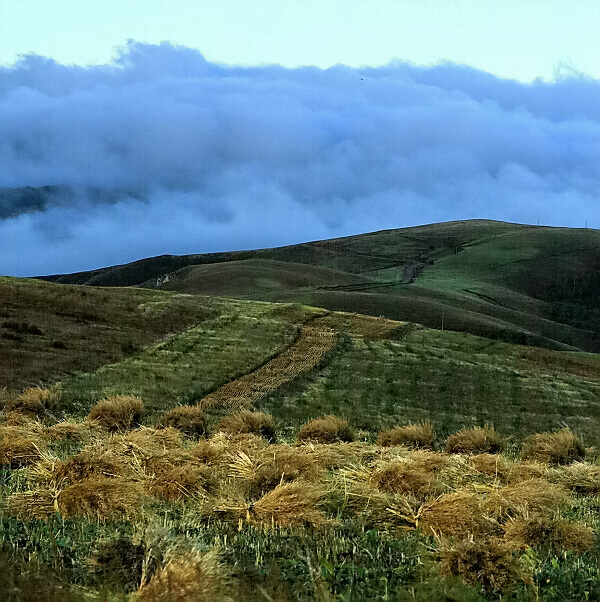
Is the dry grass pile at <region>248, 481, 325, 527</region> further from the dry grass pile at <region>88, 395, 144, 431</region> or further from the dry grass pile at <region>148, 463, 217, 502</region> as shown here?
the dry grass pile at <region>88, 395, 144, 431</region>

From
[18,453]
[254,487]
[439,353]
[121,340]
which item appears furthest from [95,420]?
[439,353]

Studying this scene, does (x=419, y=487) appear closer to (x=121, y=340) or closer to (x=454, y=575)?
A: (x=454, y=575)

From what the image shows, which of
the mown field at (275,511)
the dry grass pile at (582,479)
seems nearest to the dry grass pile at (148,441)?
the mown field at (275,511)

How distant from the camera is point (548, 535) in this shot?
10.5 meters

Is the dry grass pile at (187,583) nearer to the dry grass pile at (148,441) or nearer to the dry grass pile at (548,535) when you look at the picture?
the dry grass pile at (548,535)

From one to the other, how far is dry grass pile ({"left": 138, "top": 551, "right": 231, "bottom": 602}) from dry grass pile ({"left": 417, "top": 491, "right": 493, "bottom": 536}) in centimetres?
352

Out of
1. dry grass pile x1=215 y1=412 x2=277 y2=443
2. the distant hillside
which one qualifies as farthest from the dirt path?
the distant hillside

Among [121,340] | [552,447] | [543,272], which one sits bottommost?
[552,447]

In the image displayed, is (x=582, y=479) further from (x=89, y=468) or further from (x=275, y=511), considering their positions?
(x=89, y=468)

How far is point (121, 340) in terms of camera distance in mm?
42219

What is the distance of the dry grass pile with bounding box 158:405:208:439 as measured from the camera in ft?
78.4

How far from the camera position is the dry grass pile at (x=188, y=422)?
23906 millimetres

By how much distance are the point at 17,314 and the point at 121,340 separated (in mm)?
5558

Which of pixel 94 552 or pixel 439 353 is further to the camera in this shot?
pixel 439 353
